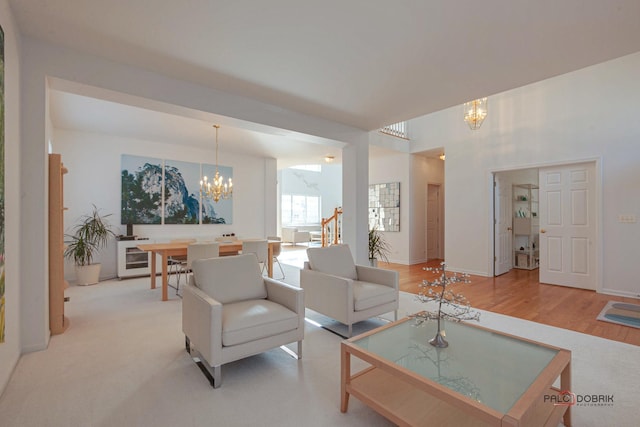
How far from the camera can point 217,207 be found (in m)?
6.60

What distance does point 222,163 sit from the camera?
6.70 meters

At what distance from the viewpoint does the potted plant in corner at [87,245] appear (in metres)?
4.70

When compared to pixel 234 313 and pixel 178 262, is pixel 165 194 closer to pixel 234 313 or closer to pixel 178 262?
pixel 178 262

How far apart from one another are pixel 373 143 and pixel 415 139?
49.2 inches

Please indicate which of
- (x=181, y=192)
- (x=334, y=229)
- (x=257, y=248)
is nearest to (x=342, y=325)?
(x=257, y=248)

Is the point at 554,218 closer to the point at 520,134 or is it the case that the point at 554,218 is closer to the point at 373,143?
the point at 520,134

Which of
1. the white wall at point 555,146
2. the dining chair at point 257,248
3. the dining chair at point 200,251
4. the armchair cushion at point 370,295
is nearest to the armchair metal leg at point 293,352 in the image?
the armchair cushion at point 370,295

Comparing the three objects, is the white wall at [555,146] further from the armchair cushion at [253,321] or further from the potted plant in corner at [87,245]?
the potted plant in corner at [87,245]

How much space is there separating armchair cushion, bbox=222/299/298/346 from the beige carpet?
0.98 ft

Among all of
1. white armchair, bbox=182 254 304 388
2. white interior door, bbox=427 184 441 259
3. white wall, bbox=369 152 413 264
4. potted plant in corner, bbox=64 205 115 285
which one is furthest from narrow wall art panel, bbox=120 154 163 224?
white interior door, bbox=427 184 441 259

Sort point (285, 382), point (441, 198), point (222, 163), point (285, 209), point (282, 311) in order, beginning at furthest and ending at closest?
point (285, 209) < point (441, 198) < point (222, 163) < point (282, 311) < point (285, 382)

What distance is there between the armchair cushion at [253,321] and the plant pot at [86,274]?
12.3 ft

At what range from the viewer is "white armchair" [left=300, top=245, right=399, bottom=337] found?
2807mm

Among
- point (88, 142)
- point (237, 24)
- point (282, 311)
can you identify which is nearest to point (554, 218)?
point (282, 311)
